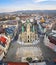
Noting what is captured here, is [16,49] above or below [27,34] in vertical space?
below

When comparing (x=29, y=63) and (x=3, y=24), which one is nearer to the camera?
(x=29, y=63)

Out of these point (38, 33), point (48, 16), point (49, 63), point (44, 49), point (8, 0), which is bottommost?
point (49, 63)

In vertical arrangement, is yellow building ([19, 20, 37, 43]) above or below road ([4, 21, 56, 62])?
above

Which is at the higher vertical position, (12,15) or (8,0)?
(8,0)

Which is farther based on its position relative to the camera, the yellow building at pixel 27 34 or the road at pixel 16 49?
the yellow building at pixel 27 34

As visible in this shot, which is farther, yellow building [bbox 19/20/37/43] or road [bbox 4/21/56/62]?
yellow building [bbox 19/20/37/43]

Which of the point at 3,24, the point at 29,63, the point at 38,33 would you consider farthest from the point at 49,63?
the point at 3,24

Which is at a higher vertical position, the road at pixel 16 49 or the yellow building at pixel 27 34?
the yellow building at pixel 27 34

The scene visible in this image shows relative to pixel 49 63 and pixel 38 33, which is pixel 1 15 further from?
pixel 49 63
